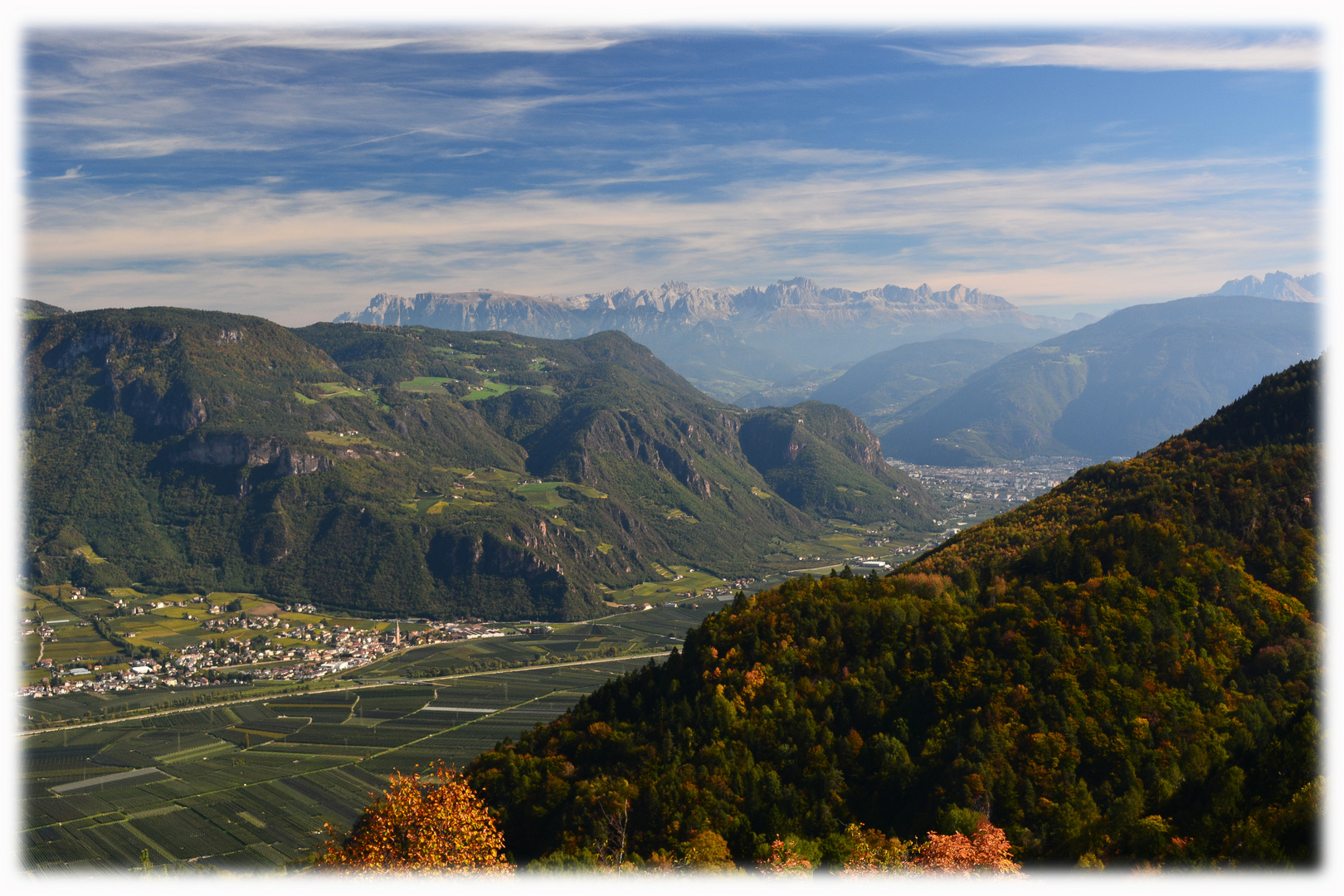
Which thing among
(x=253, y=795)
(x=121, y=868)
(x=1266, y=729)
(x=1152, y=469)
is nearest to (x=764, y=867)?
(x=1266, y=729)

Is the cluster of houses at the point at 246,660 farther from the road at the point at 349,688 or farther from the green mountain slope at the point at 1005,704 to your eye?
the green mountain slope at the point at 1005,704

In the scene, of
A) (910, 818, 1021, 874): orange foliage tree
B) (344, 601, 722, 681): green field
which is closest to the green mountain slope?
(910, 818, 1021, 874): orange foliage tree

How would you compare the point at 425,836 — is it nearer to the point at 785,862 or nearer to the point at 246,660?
the point at 785,862

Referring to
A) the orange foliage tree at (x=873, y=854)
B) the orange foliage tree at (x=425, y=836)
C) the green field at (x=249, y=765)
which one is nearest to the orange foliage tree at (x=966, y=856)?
the orange foliage tree at (x=873, y=854)

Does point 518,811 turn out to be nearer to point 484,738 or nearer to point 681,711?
point 681,711

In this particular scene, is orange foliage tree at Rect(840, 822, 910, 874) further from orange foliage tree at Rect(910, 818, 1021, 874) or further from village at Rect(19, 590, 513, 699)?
village at Rect(19, 590, 513, 699)

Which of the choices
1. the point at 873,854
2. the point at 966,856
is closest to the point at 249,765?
the point at 873,854
